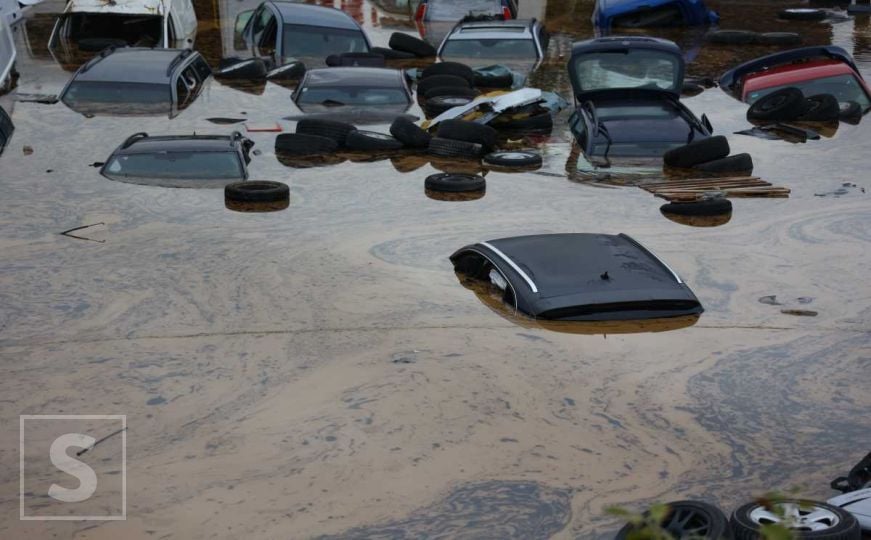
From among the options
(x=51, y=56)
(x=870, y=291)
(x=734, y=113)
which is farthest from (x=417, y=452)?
(x=51, y=56)

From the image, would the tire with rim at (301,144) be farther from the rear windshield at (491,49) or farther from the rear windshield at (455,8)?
the rear windshield at (455,8)

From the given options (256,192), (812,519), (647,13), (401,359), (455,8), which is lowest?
(647,13)

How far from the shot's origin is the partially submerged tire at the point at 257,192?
1655 centimetres

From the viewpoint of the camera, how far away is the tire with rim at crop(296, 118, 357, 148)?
20.0m

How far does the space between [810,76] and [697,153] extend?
5.96m

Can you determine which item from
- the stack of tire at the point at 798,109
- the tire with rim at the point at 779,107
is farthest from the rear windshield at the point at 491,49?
the stack of tire at the point at 798,109

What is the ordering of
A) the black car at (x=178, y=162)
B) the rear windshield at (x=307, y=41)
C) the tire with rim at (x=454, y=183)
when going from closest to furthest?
the tire with rim at (x=454, y=183) → the black car at (x=178, y=162) → the rear windshield at (x=307, y=41)

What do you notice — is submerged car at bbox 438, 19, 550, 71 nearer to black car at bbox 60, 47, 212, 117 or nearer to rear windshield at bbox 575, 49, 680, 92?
rear windshield at bbox 575, 49, 680, 92

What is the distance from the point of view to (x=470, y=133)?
19.7 m

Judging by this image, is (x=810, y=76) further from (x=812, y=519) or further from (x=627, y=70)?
(x=812, y=519)

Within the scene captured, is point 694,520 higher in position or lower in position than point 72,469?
higher

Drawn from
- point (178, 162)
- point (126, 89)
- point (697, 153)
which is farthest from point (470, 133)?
point (126, 89)

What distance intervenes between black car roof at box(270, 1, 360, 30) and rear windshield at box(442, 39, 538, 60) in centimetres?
212

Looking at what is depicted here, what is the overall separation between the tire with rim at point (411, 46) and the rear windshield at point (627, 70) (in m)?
7.07
